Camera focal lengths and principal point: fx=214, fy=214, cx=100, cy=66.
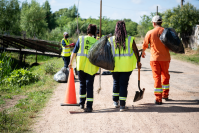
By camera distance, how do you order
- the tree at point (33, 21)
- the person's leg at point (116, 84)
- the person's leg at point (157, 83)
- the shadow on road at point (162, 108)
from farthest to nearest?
1. the tree at point (33, 21)
2. the person's leg at point (157, 83)
3. the person's leg at point (116, 84)
4. the shadow on road at point (162, 108)

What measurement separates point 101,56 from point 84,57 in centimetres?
42

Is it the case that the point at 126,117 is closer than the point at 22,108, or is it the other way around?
the point at 126,117

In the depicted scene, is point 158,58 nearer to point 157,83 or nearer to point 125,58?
point 157,83

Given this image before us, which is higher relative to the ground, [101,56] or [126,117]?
[101,56]

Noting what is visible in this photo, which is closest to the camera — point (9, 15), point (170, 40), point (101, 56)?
point (101, 56)

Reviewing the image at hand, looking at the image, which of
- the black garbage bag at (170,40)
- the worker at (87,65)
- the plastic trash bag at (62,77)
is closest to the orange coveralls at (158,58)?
the black garbage bag at (170,40)

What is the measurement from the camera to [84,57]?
184 inches

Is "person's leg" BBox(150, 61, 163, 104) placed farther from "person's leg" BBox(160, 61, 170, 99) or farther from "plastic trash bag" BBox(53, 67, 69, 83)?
"plastic trash bag" BBox(53, 67, 69, 83)

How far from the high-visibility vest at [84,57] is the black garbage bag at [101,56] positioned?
179mm

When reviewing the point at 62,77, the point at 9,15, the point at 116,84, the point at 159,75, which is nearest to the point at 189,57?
the point at 62,77

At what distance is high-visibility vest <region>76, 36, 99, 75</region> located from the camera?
15.2ft

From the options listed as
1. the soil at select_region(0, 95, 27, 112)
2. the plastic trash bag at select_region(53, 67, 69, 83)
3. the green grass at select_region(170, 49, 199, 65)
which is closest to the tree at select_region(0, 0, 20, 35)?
the green grass at select_region(170, 49, 199, 65)

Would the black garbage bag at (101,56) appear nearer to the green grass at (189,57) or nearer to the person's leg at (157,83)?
the person's leg at (157,83)

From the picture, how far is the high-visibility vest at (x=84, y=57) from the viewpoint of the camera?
4.62 meters
